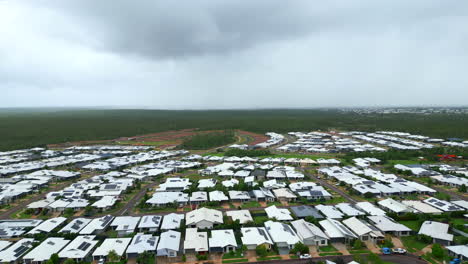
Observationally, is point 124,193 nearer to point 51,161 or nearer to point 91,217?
point 91,217

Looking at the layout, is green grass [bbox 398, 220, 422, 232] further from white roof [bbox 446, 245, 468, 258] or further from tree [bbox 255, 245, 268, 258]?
tree [bbox 255, 245, 268, 258]

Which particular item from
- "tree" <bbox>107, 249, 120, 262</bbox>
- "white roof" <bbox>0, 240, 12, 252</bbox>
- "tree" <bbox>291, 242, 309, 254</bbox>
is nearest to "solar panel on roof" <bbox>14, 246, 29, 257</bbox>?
"white roof" <bbox>0, 240, 12, 252</bbox>

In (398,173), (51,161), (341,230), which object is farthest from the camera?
(51,161)

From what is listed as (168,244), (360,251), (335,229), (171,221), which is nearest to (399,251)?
(360,251)

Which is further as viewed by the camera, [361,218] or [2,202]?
[2,202]

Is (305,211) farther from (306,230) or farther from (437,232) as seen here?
(437,232)

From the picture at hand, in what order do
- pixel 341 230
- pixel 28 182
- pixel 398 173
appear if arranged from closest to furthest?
pixel 341 230, pixel 28 182, pixel 398 173

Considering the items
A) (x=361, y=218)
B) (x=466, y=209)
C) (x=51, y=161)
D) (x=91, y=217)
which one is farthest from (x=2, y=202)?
(x=466, y=209)
